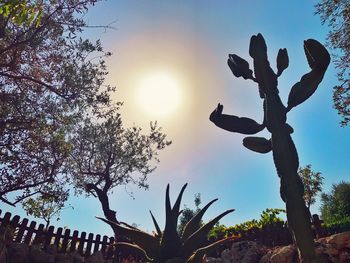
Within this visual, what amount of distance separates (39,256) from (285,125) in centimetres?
1016

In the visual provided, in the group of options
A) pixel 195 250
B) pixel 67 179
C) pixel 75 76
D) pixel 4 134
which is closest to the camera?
pixel 195 250

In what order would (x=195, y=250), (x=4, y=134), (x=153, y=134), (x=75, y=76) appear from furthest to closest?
(x=153, y=134) → (x=75, y=76) → (x=4, y=134) → (x=195, y=250)

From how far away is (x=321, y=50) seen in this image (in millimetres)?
4500

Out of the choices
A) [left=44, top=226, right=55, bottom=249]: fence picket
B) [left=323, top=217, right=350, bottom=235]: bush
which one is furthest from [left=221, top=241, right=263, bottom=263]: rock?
[left=44, top=226, right=55, bottom=249]: fence picket

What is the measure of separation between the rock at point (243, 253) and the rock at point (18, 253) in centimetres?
678

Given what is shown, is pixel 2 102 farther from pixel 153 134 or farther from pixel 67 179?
pixel 153 134

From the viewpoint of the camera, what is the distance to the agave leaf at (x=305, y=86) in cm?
461

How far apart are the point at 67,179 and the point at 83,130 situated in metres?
6.27

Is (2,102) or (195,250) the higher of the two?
(2,102)

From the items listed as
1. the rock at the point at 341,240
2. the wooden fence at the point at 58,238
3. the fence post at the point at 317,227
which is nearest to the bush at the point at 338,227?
the fence post at the point at 317,227

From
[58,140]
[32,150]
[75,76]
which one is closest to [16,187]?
[32,150]

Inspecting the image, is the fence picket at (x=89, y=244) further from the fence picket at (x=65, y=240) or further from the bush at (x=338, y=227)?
the bush at (x=338, y=227)

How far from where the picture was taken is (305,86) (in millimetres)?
4660

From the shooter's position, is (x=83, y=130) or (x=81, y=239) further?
(x=83, y=130)
